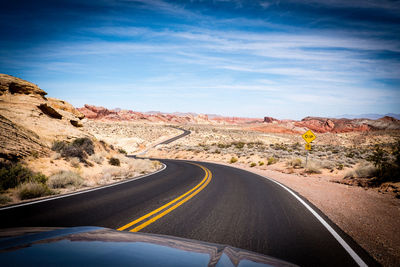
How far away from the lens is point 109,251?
6.79 feet

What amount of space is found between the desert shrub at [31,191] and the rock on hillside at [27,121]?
405 centimetres

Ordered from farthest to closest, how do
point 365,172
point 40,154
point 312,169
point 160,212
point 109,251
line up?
1. point 312,169
2. point 365,172
3. point 40,154
4. point 160,212
5. point 109,251

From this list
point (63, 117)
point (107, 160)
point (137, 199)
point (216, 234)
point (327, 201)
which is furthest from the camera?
point (63, 117)

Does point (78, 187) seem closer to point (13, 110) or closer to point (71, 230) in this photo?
point (71, 230)

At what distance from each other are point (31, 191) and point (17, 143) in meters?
5.62

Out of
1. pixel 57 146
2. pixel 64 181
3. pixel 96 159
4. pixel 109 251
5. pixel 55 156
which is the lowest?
pixel 96 159

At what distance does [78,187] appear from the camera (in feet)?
30.1

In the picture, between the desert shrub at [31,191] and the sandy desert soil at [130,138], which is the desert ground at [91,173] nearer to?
the desert shrub at [31,191]

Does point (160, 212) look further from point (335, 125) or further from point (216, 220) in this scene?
point (335, 125)

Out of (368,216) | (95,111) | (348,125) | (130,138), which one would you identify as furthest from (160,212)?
(95,111)

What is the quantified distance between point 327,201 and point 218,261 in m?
7.16

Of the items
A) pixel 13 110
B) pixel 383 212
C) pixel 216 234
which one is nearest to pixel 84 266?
pixel 216 234

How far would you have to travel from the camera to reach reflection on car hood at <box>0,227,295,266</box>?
1.80 m

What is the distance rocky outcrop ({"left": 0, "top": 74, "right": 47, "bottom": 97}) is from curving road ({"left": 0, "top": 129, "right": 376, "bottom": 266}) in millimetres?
16529
